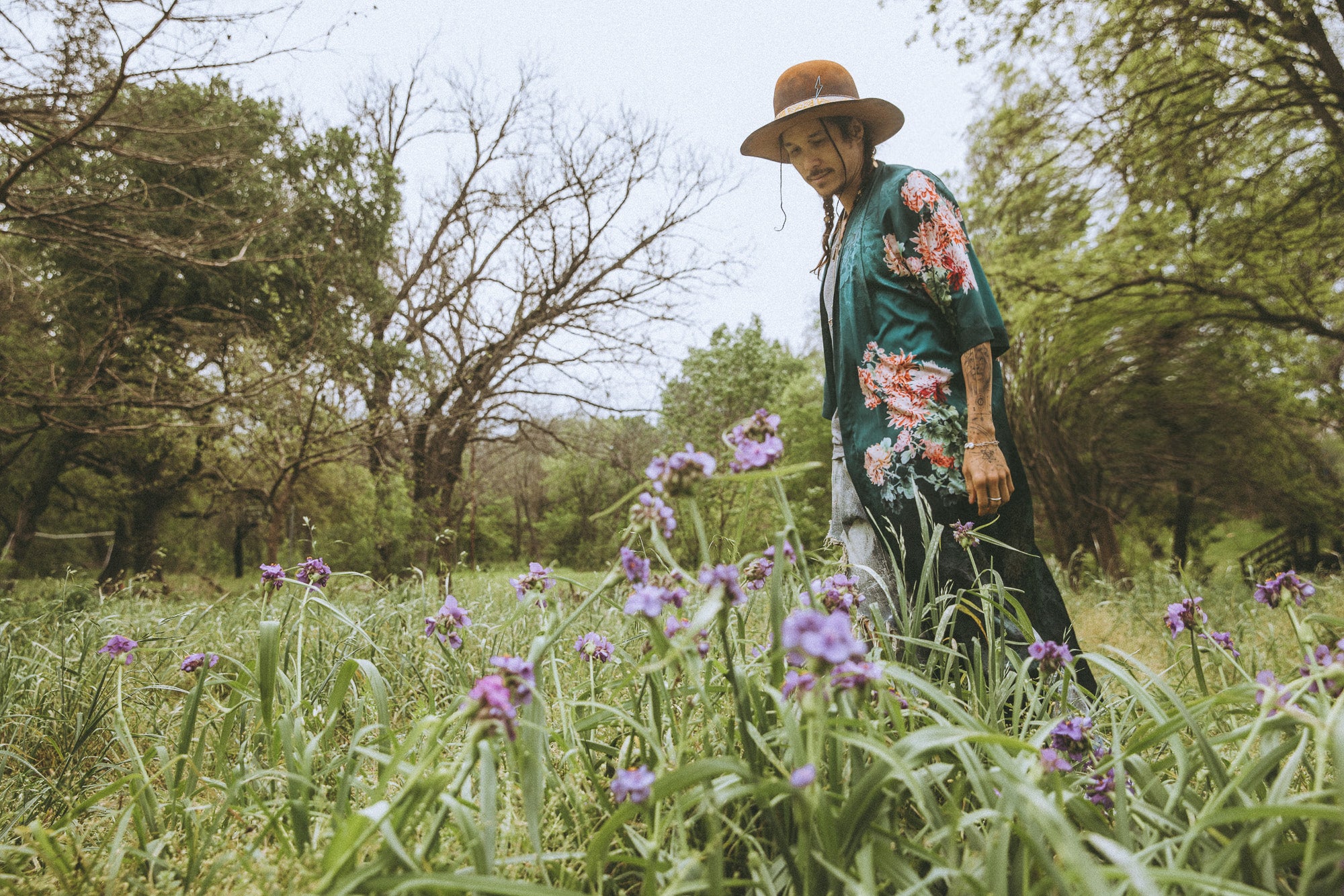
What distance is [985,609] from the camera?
134cm

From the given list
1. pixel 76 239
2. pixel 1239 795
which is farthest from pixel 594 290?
pixel 1239 795

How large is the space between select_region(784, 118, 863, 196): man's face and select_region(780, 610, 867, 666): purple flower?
1.84 m

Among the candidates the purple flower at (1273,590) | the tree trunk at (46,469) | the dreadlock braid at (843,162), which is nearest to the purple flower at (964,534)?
the purple flower at (1273,590)

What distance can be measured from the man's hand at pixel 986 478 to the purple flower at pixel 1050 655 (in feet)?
1.86

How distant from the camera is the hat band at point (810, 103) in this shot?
1.92 m

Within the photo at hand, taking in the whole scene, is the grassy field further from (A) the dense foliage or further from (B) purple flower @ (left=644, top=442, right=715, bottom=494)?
(B) purple flower @ (left=644, top=442, right=715, bottom=494)

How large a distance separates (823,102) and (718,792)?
1.95m

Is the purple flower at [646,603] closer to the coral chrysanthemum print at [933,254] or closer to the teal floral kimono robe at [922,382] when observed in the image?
the teal floral kimono robe at [922,382]

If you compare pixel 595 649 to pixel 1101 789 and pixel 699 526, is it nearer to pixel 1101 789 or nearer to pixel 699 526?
pixel 699 526

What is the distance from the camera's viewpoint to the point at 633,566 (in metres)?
0.84

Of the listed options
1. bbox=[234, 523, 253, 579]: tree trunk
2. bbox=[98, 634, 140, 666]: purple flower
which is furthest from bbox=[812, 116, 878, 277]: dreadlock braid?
bbox=[234, 523, 253, 579]: tree trunk

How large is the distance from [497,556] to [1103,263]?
2070 cm

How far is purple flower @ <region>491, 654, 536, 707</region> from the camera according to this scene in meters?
0.71

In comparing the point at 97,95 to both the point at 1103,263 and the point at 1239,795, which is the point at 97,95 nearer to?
the point at 1239,795
